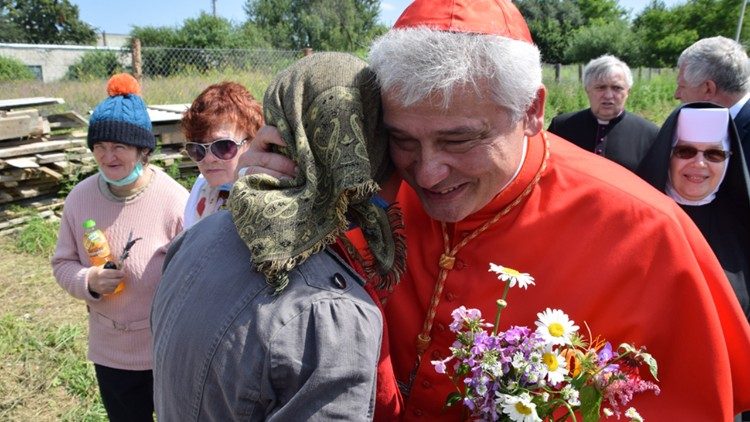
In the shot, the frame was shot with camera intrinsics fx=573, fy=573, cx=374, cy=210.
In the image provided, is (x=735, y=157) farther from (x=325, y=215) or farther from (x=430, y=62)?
(x=325, y=215)

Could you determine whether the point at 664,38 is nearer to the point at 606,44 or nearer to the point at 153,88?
the point at 606,44

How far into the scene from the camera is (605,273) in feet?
5.32

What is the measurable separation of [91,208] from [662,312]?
8.75 ft

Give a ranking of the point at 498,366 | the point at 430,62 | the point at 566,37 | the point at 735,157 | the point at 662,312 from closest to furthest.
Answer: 1. the point at 498,366
2. the point at 430,62
3. the point at 662,312
4. the point at 735,157
5. the point at 566,37

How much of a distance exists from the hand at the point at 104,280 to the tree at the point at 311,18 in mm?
40085

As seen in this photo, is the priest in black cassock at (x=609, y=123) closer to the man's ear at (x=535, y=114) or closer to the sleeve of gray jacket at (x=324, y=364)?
the man's ear at (x=535, y=114)

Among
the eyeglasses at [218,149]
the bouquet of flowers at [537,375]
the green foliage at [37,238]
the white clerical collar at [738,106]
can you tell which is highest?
the white clerical collar at [738,106]

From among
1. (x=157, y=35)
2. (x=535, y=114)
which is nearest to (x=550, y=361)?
(x=535, y=114)

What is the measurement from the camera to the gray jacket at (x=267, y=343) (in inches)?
43.2

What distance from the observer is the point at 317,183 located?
1217 mm

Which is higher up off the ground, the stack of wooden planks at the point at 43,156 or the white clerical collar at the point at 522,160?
Answer: the white clerical collar at the point at 522,160

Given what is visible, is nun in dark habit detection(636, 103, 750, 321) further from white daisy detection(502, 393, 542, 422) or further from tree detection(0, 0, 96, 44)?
tree detection(0, 0, 96, 44)

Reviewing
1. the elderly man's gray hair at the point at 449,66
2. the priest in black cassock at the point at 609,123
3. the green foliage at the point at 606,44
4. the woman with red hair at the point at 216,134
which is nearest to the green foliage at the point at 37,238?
the woman with red hair at the point at 216,134

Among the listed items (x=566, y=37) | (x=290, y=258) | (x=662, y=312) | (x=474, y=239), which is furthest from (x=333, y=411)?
(x=566, y=37)
